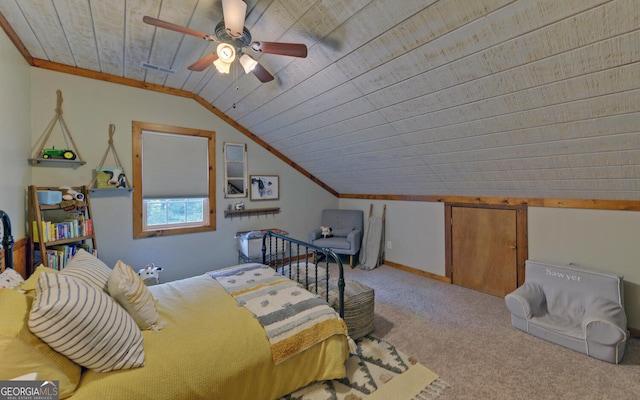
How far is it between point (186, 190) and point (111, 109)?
127cm

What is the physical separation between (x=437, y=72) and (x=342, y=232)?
3.43 metres

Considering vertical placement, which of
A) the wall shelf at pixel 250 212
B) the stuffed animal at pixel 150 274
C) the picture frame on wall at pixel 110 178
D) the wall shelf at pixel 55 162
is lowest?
the stuffed animal at pixel 150 274

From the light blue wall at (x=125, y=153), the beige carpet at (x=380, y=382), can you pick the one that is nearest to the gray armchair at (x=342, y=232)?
the light blue wall at (x=125, y=153)

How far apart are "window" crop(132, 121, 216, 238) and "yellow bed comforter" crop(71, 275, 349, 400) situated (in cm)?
197

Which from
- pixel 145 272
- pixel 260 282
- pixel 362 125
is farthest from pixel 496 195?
pixel 145 272

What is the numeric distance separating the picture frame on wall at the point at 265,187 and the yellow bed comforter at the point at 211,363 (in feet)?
8.38

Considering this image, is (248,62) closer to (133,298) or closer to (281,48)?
(281,48)

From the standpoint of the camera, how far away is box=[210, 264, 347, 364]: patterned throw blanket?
1674 millimetres

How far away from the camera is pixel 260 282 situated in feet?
7.79

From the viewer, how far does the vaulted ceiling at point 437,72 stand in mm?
1556

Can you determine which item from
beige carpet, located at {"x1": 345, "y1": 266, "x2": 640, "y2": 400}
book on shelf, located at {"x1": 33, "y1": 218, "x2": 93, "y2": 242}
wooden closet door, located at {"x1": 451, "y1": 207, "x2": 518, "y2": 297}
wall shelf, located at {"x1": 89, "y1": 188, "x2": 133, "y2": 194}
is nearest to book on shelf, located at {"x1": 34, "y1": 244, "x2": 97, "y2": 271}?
book on shelf, located at {"x1": 33, "y1": 218, "x2": 93, "y2": 242}

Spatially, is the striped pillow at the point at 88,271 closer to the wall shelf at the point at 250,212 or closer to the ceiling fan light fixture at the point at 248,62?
the ceiling fan light fixture at the point at 248,62

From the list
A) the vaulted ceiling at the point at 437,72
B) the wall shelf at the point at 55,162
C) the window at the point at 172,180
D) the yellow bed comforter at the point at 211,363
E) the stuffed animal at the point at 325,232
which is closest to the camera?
the yellow bed comforter at the point at 211,363

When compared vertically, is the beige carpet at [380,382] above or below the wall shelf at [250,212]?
below
